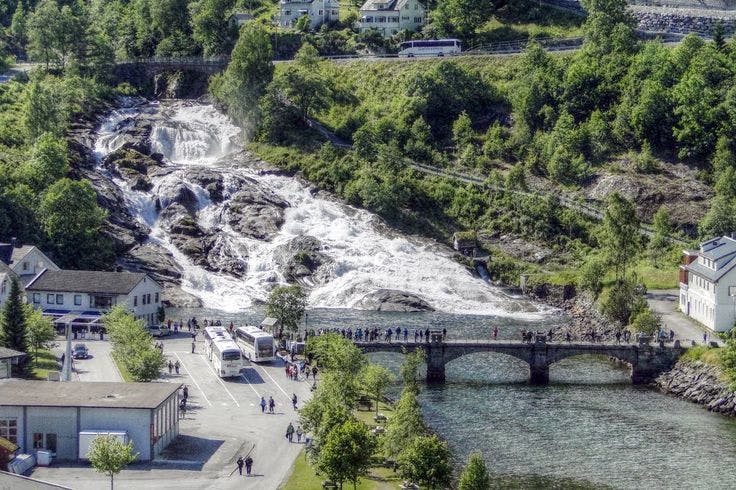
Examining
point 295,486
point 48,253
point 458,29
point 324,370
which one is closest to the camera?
point 295,486

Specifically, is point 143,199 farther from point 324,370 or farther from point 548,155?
point 324,370

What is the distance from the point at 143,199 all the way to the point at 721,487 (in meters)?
99.2

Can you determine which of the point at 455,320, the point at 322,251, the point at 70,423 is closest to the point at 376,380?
the point at 70,423

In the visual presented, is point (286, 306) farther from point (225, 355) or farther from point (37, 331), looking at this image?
point (37, 331)

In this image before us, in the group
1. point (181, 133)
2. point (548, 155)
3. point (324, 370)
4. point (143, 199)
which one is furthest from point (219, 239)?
point (324, 370)

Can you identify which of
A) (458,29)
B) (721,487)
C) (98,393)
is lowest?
(721,487)

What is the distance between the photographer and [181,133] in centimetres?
18262

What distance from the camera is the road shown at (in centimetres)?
7481

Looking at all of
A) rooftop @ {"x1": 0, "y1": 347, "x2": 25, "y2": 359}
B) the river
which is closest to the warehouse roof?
rooftop @ {"x1": 0, "y1": 347, "x2": 25, "y2": 359}

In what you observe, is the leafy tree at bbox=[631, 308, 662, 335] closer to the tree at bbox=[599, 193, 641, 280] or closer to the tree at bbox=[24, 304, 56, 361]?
the tree at bbox=[599, 193, 641, 280]

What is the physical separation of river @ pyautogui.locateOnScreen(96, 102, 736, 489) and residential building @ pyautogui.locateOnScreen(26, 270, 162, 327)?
1106 centimetres

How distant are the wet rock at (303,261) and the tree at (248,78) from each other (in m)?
35.5

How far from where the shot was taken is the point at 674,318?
4902 inches

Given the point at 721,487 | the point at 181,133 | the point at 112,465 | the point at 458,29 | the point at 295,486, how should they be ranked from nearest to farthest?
the point at 112,465 < the point at 295,486 < the point at 721,487 < the point at 181,133 < the point at 458,29
